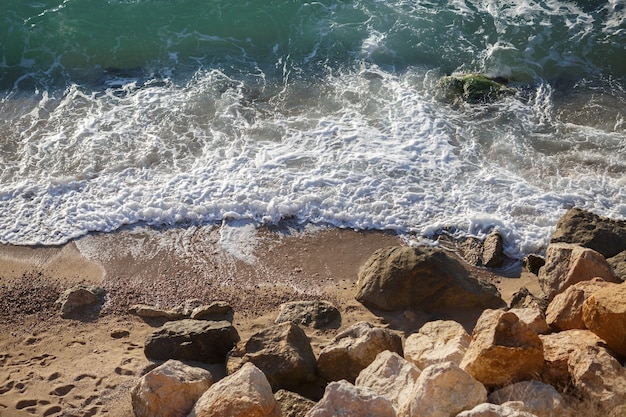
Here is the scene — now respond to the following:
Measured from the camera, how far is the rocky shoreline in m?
5.39

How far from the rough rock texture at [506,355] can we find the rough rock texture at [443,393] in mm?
343

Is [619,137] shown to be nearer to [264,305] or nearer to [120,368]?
[264,305]

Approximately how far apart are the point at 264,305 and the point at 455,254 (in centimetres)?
265

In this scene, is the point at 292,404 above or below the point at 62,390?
above

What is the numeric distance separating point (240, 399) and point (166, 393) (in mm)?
792

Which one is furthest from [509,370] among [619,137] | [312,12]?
[312,12]

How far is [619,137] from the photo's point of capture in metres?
11.4

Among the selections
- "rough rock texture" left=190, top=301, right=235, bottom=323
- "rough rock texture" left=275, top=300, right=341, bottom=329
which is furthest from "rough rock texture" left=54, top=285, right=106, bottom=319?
"rough rock texture" left=275, top=300, right=341, bottom=329

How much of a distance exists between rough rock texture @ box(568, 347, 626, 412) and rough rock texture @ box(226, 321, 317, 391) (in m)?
2.36

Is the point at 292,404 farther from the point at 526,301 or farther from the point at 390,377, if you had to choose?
the point at 526,301

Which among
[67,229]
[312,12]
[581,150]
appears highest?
[312,12]

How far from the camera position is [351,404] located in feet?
17.1

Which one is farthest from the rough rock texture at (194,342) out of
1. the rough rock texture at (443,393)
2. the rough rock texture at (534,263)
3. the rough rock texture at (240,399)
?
the rough rock texture at (534,263)

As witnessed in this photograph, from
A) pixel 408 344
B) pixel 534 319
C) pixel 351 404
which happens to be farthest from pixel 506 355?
pixel 351 404
